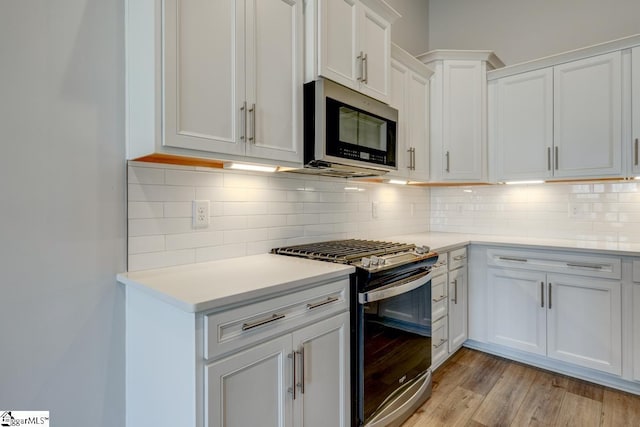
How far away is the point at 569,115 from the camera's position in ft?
8.38

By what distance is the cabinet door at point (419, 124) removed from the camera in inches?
106

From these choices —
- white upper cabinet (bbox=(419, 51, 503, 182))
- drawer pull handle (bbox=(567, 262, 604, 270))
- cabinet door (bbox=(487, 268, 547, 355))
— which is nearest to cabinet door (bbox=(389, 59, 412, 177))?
white upper cabinet (bbox=(419, 51, 503, 182))

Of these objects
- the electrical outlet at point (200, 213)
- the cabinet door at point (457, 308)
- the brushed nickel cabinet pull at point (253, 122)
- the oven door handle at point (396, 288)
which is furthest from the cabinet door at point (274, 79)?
the cabinet door at point (457, 308)

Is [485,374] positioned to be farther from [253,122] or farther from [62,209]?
[62,209]

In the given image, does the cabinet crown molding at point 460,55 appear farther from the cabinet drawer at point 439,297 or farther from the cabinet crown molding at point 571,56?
the cabinet drawer at point 439,297

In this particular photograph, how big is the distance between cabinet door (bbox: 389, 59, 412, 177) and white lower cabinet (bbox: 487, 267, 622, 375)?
109 centimetres

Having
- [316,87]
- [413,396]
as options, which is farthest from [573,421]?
[316,87]

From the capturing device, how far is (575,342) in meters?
2.30

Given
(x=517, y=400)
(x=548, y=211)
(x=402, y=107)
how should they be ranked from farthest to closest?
(x=548, y=211) → (x=402, y=107) → (x=517, y=400)

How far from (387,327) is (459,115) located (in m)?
2.05

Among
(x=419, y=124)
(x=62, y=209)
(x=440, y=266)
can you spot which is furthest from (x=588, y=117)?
(x=62, y=209)

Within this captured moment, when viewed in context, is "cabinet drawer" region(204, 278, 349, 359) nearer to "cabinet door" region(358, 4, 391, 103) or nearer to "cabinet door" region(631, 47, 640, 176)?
"cabinet door" region(358, 4, 391, 103)

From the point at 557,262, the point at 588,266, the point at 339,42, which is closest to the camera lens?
the point at 339,42

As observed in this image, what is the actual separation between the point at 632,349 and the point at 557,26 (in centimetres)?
258
